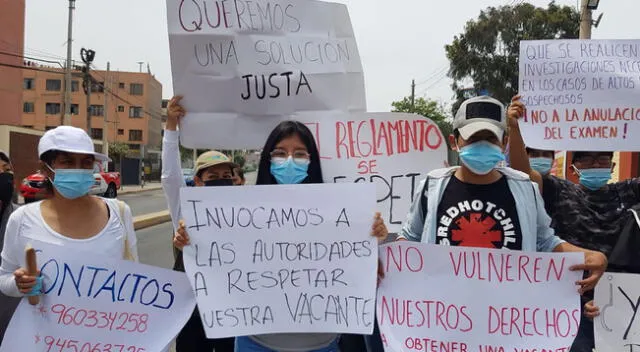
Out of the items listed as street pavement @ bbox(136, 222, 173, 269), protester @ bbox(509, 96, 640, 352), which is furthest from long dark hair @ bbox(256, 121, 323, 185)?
street pavement @ bbox(136, 222, 173, 269)

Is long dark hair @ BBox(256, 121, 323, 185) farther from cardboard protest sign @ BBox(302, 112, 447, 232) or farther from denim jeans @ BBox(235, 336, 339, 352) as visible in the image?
denim jeans @ BBox(235, 336, 339, 352)

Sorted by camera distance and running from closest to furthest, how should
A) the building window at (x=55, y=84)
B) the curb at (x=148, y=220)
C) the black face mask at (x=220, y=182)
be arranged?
1. the black face mask at (x=220, y=182)
2. the curb at (x=148, y=220)
3. the building window at (x=55, y=84)

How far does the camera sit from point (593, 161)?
3.15 meters

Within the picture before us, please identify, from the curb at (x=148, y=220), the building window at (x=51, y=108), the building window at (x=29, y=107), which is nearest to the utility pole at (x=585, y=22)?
the curb at (x=148, y=220)

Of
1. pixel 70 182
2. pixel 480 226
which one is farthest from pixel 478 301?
pixel 70 182

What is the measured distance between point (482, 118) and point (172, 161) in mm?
1505

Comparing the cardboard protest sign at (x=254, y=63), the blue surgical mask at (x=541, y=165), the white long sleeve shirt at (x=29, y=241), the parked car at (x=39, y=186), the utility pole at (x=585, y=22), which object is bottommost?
the parked car at (x=39, y=186)

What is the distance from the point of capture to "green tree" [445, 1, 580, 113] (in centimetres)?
2123

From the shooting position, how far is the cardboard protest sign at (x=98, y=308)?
A: 2.28 m

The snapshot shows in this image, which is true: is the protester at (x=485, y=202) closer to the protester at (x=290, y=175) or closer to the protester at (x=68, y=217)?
the protester at (x=290, y=175)

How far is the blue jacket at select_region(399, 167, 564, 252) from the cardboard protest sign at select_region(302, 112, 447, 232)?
0.52 meters

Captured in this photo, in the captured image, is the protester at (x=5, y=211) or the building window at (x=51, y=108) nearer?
the protester at (x=5, y=211)

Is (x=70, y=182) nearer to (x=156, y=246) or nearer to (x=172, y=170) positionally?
(x=172, y=170)

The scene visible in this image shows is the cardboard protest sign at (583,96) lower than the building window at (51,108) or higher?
lower
